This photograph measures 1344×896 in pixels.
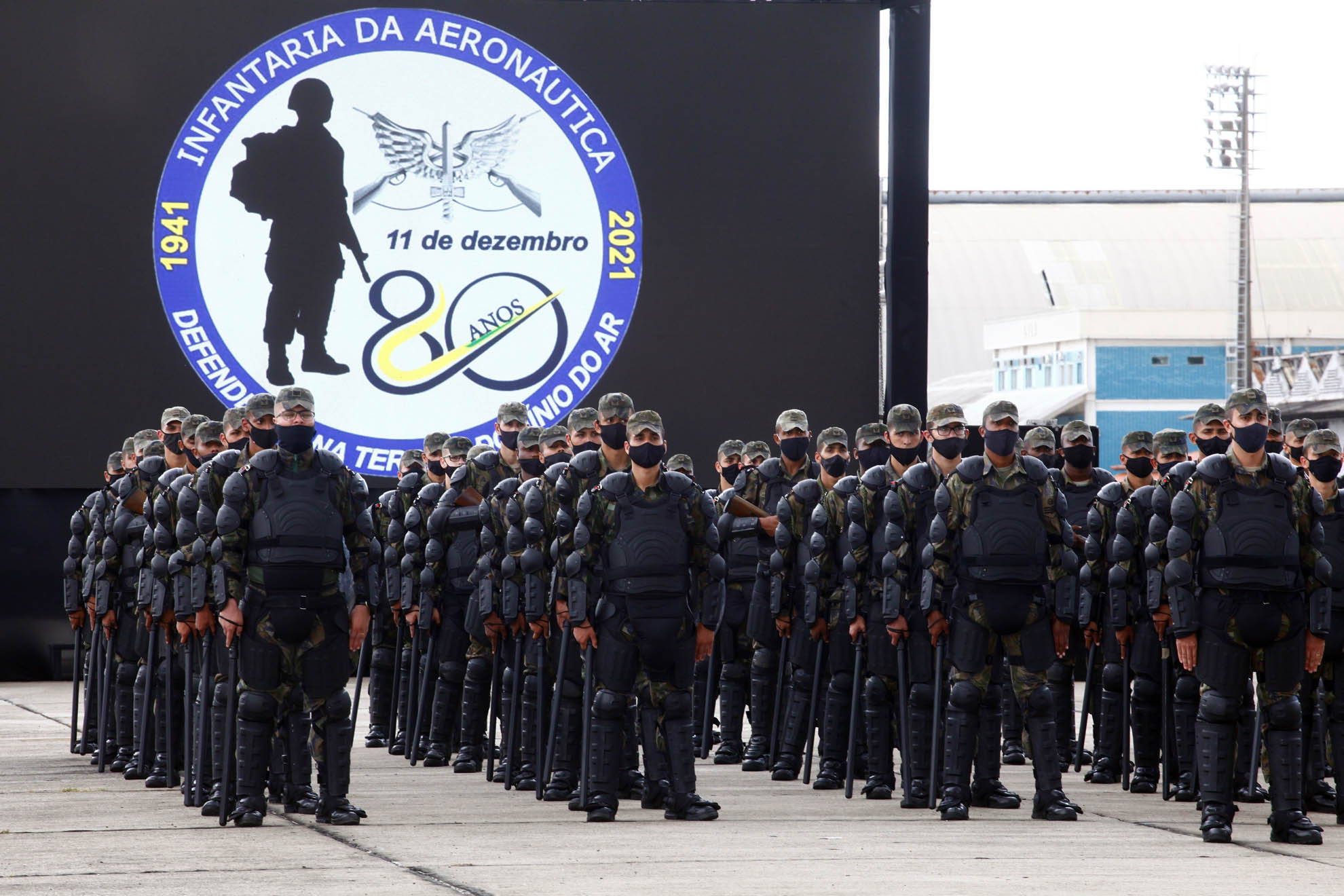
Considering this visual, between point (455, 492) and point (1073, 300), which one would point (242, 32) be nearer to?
point (455, 492)

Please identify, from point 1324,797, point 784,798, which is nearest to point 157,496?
point 784,798

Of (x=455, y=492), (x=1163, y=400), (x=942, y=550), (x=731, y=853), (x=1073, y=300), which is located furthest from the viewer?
(x=1073, y=300)

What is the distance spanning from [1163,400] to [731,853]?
4452 cm

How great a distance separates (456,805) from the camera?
9797mm

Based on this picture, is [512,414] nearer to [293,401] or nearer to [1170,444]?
[293,401]

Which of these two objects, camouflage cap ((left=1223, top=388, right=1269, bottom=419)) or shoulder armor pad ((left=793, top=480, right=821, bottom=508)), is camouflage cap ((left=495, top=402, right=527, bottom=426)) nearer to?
shoulder armor pad ((left=793, top=480, right=821, bottom=508))

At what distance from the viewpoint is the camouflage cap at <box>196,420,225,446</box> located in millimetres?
10266

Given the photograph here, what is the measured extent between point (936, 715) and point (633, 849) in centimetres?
197

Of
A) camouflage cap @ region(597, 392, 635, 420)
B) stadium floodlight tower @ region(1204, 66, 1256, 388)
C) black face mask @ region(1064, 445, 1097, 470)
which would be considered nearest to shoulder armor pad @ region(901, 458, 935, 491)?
camouflage cap @ region(597, 392, 635, 420)

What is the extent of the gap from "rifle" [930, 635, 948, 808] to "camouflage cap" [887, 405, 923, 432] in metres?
1.27

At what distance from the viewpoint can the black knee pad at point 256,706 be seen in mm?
8734

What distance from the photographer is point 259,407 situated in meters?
9.11

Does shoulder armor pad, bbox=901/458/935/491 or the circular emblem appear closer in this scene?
shoulder armor pad, bbox=901/458/935/491

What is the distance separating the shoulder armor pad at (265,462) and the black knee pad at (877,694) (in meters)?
3.35
